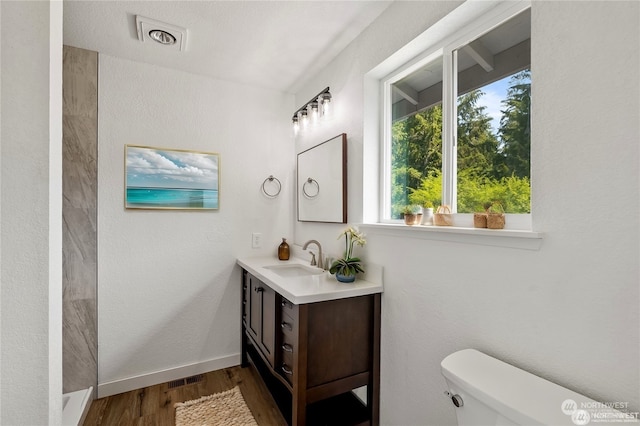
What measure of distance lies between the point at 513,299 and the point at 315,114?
1.76 meters

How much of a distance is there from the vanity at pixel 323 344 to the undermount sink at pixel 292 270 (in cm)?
28

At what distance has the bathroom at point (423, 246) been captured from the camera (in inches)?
34.2

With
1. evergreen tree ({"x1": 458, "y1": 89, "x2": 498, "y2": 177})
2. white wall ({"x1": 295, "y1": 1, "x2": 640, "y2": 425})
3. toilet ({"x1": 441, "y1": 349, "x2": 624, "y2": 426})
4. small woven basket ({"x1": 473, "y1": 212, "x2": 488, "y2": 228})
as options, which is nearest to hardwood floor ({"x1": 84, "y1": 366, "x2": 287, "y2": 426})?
white wall ({"x1": 295, "y1": 1, "x2": 640, "y2": 425})

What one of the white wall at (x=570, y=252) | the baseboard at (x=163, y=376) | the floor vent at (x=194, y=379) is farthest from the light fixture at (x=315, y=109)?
the floor vent at (x=194, y=379)

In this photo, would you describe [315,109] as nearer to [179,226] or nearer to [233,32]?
[233,32]

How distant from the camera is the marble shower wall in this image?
2.03 meters

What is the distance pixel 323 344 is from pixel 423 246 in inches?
28.4

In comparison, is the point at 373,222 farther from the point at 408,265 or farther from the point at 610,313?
the point at 610,313

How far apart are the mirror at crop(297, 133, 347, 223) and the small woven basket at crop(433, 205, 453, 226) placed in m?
0.70

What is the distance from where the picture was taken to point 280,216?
2.79 meters

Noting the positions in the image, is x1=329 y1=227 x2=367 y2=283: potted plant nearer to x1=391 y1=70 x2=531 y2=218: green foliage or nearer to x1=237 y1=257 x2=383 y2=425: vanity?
x1=237 y1=257 x2=383 y2=425: vanity

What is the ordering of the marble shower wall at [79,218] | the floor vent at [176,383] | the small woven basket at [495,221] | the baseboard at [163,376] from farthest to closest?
the floor vent at [176,383] → the baseboard at [163,376] → the marble shower wall at [79,218] → the small woven basket at [495,221]

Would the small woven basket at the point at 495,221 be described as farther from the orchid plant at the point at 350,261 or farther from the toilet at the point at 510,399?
the orchid plant at the point at 350,261

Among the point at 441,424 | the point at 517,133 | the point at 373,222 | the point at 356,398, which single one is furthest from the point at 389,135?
the point at 356,398
